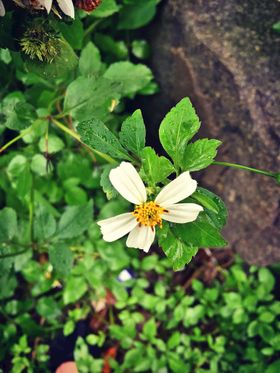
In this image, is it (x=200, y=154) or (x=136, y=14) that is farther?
(x=136, y=14)

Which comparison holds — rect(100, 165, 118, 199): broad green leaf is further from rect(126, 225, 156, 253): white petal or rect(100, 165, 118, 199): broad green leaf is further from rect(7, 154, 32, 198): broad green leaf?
rect(7, 154, 32, 198): broad green leaf

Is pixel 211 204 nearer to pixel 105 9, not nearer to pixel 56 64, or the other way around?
pixel 56 64

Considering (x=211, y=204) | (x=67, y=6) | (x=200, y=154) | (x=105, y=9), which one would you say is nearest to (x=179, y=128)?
(x=200, y=154)

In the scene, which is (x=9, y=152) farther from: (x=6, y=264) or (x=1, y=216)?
(x=6, y=264)

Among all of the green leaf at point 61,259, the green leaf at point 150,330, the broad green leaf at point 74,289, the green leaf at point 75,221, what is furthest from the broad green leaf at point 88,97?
the green leaf at point 150,330

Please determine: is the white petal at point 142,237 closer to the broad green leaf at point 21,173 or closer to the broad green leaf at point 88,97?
the broad green leaf at point 88,97

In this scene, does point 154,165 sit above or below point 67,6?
below

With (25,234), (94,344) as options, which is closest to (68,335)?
(94,344)

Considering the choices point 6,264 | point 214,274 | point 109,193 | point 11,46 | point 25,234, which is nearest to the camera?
point 109,193
